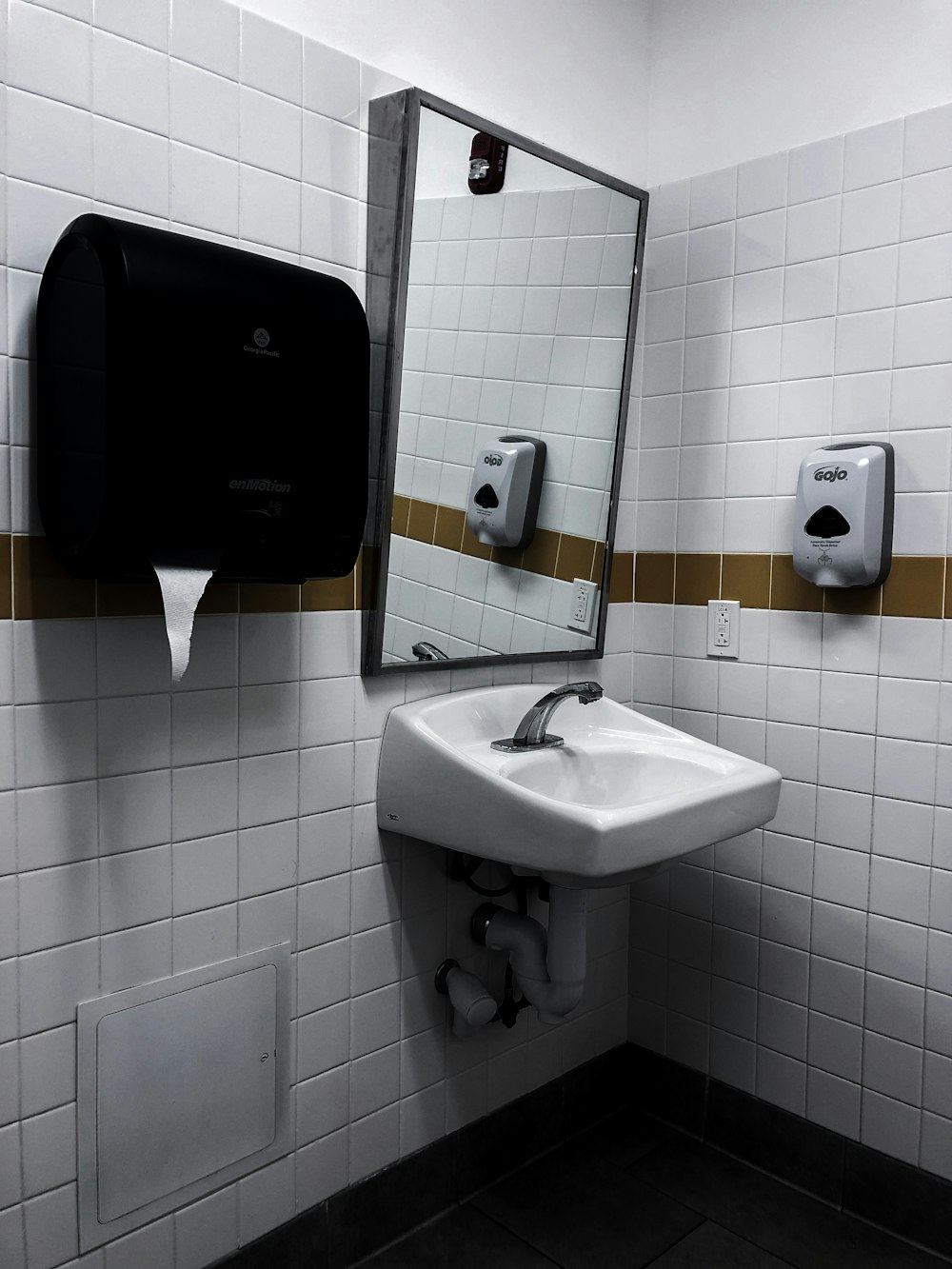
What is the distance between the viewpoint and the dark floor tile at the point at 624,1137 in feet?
6.96

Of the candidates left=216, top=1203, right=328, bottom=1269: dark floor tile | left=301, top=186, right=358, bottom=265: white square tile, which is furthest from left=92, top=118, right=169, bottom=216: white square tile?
left=216, top=1203, right=328, bottom=1269: dark floor tile

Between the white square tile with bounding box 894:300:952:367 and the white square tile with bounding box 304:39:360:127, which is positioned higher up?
the white square tile with bounding box 304:39:360:127

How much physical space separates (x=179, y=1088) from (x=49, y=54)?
1489mm

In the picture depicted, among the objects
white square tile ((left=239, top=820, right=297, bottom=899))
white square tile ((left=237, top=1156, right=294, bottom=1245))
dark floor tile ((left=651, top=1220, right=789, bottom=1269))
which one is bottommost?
dark floor tile ((left=651, top=1220, right=789, bottom=1269))

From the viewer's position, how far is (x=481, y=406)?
6.02 feet

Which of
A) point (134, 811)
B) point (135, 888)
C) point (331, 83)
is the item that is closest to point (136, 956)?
point (135, 888)

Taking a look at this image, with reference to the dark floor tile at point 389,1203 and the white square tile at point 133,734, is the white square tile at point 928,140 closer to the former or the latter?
the white square tile at point 133,734

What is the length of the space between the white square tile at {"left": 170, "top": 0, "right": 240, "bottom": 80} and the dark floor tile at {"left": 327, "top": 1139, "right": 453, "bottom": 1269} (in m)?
1.88

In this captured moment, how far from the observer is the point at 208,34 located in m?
1.43

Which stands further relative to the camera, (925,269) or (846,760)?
(846,760)

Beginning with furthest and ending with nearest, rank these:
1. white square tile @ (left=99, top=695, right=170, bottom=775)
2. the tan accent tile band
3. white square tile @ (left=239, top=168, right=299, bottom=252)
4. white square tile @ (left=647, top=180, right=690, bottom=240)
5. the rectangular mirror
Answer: white square tile @ (left=647, top=180, right=690, bottom=240) → the rectangular mirror → white square tile @ (left=239, top=168, right=299, bottom=252) → white square tile @ (left=99, top=695, right=170, bottom=775) → the tan accent tile band

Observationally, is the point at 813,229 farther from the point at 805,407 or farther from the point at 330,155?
the point at 330,155

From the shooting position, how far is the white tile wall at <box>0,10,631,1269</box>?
4.32 feet

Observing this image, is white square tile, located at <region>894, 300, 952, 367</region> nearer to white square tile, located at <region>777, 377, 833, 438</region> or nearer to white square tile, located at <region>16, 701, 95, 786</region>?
white square tile, located at <region>777, 377, 833, 438</region>
